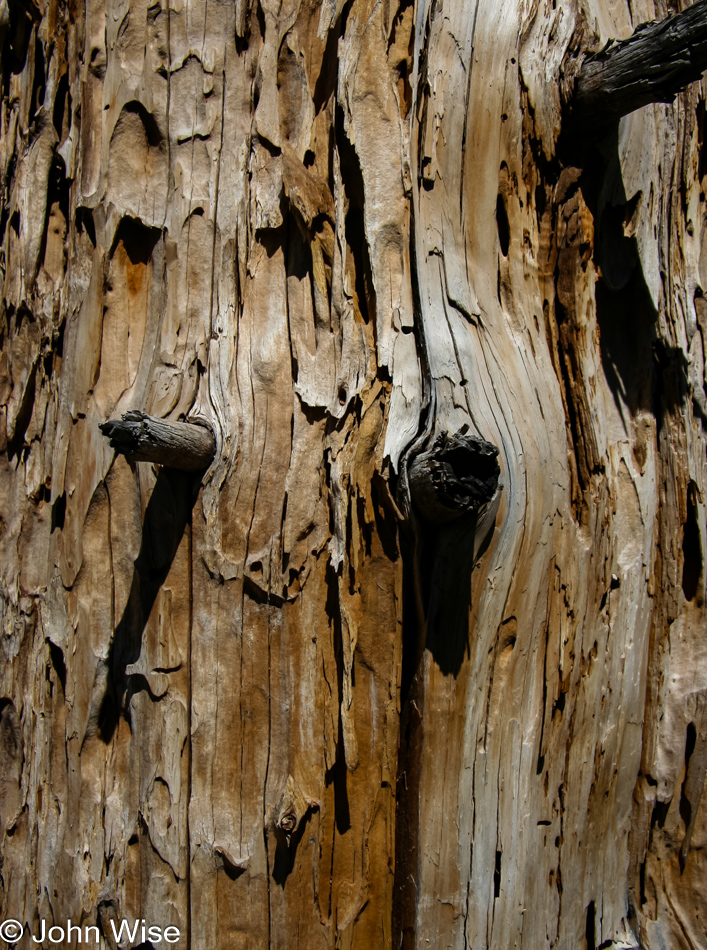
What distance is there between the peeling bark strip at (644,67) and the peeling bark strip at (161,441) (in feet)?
4.21

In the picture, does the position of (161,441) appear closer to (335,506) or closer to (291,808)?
(335,506)

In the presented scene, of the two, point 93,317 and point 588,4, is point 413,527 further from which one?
point 588,4

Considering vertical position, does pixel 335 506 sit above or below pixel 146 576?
above

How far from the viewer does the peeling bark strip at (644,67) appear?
1.56m

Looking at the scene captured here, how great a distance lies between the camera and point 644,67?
64.4 inches

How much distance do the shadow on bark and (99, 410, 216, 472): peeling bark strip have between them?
0.24 feet

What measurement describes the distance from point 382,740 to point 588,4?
199 centimetres

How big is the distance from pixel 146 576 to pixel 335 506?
19.4 inches

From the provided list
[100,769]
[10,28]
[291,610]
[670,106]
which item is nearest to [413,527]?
[291,610]

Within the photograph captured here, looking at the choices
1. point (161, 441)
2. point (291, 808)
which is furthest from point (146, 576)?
point (291, 808)

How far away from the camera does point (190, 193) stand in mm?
1729

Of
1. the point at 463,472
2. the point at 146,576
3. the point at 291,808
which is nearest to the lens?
the point at 463,472

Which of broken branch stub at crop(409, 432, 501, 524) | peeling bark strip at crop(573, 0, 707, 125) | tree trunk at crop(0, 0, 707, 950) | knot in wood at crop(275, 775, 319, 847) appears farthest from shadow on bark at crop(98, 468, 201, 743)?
peeling bark strip at crop(573, 0, 707, 125)

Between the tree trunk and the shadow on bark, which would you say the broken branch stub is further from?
the shadow on bark
